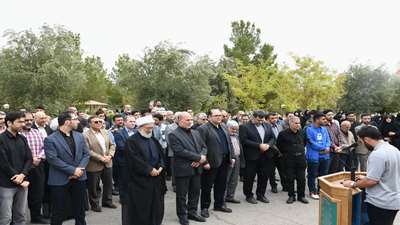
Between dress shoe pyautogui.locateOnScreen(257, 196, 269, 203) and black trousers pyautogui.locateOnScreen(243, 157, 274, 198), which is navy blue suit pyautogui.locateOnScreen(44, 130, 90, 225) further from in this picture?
dress shoe pyautogui.locateOnScreen(257, 196, 269, 203)

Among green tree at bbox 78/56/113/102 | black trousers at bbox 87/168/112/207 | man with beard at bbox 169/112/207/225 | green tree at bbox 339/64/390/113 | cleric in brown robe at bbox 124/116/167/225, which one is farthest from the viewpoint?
Result: green tree at bbox 78/56/113/102

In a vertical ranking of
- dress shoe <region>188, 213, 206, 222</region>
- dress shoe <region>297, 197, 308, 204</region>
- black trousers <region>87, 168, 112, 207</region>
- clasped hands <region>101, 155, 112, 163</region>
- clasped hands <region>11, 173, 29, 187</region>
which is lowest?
dress shoe <region>188, 213, 206, 222</region>

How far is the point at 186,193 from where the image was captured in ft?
22.0

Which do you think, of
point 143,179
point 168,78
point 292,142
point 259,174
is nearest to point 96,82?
point 168,78

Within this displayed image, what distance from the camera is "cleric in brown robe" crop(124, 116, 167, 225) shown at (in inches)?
216

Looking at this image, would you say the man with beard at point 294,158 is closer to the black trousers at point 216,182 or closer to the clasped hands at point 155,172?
the black trousers at point 216,182

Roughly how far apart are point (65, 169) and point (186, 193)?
218 cm

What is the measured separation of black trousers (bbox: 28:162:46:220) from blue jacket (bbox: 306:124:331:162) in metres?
5.57

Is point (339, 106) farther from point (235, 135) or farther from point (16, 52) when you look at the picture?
point (235, 135)

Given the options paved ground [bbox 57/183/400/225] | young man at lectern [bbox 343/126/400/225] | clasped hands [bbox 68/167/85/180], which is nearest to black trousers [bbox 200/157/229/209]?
paved ground [bbox 57/183/400/225]

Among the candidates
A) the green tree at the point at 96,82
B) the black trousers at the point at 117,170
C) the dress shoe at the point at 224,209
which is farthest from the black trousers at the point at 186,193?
the green tree at the point at 96,82

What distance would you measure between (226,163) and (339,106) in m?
34.8

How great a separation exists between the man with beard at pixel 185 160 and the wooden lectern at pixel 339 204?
2.31 m

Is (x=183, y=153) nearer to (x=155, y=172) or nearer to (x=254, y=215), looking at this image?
(x=155, y=172)
